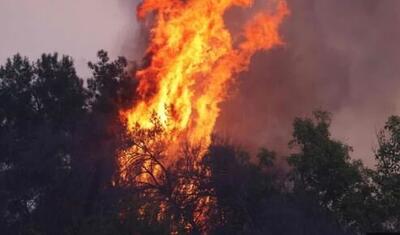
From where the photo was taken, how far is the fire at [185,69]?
40.5 metres

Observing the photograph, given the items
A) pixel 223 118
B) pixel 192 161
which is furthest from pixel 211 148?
pixel 223 118

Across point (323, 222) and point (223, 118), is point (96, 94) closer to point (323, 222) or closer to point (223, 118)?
point (223, 118)

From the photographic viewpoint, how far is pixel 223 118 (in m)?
44.3

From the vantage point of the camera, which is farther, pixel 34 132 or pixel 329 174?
pixel 34 132

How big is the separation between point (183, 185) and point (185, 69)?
6.74m

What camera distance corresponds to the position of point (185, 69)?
4056cm

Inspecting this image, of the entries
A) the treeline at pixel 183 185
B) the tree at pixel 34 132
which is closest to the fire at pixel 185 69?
the treeline at pixel 183 185

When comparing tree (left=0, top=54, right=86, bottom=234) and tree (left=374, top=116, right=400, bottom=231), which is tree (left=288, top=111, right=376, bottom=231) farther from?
tree (left=0, top=54, right=86, bottom=234)

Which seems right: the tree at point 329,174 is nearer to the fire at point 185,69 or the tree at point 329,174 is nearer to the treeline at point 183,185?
the treeline at point 183,185

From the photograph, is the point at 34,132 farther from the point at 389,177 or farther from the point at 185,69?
the point at 389,177

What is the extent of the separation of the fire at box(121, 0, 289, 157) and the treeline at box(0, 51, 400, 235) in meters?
1.45

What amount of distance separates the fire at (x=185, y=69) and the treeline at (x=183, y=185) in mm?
1446

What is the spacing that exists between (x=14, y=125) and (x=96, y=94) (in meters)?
5.07

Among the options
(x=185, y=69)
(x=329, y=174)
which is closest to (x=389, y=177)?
(x=329, y=174)
